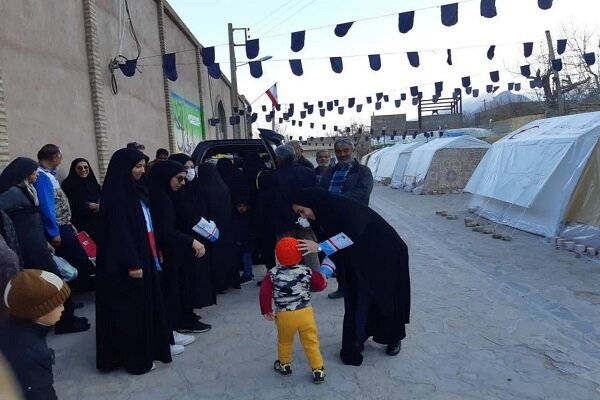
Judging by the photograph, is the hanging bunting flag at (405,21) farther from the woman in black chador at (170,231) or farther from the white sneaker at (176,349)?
the white sneaker at (176,349)

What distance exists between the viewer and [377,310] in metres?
3.68

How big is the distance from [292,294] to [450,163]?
596 inches

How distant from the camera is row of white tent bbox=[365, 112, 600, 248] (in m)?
7.68

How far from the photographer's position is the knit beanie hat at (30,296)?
203cm

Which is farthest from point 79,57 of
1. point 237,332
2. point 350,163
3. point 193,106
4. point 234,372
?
point 193,106

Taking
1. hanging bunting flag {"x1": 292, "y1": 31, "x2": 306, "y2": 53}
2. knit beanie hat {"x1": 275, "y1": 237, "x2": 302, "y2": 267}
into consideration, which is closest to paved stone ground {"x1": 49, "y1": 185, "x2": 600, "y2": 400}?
knit beanie hat {"x1": 275, "y1": 237, "x2": 302, "y2": 267}

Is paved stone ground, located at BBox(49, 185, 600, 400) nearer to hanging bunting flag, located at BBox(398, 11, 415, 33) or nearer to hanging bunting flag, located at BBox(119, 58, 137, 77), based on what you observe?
hanging bunting flag, located at BBox(119, 58, 137, 77)

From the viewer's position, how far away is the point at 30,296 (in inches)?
80.0

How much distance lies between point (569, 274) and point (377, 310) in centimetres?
360

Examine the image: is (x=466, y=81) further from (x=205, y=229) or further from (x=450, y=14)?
(x=205, y=229)

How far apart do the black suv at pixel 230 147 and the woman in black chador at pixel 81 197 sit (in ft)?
5.06

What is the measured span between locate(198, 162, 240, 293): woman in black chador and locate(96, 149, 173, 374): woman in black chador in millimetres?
1470

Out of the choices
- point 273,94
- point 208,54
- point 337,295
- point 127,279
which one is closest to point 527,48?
point 208,54

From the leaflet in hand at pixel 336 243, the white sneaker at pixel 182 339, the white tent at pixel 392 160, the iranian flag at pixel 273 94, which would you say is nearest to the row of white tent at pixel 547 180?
the leaflet in hand at pixel 336 243
